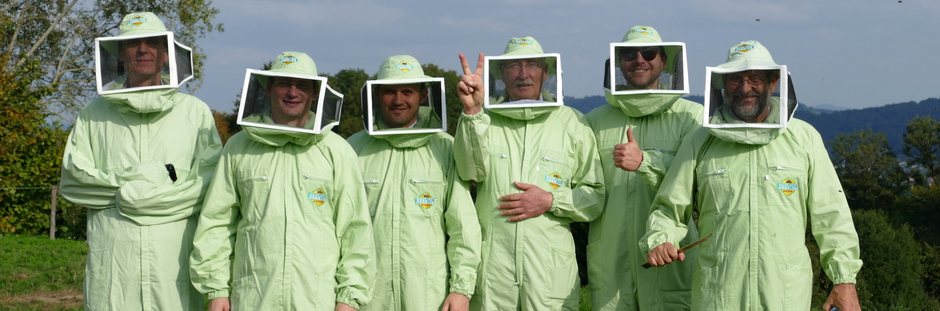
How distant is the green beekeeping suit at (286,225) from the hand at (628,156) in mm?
1767

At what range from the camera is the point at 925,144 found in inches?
1348

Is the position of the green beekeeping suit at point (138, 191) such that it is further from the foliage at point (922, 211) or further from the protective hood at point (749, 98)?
the foliage at point (922, 211)

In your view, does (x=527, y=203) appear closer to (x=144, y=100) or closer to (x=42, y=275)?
(x=144, y=100)

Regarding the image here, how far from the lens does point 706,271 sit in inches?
204

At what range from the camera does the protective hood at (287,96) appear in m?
5.23

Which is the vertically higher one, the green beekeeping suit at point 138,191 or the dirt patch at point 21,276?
the green beekeeping suit at point 138,191

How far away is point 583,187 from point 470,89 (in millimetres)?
1260

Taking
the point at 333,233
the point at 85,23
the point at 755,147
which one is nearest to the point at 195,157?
the point at 333,233

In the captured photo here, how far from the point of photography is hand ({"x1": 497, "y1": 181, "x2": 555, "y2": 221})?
575cm

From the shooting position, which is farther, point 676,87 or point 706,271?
point 676,87

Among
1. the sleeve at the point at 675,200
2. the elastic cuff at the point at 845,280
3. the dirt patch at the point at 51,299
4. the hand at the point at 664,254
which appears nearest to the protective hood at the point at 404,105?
the sleeve at the point at 675,200

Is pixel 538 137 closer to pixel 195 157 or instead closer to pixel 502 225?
pixel 502 225

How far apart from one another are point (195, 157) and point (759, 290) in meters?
4.02

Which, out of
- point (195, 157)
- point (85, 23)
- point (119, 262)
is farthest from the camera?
point (85, 23)
